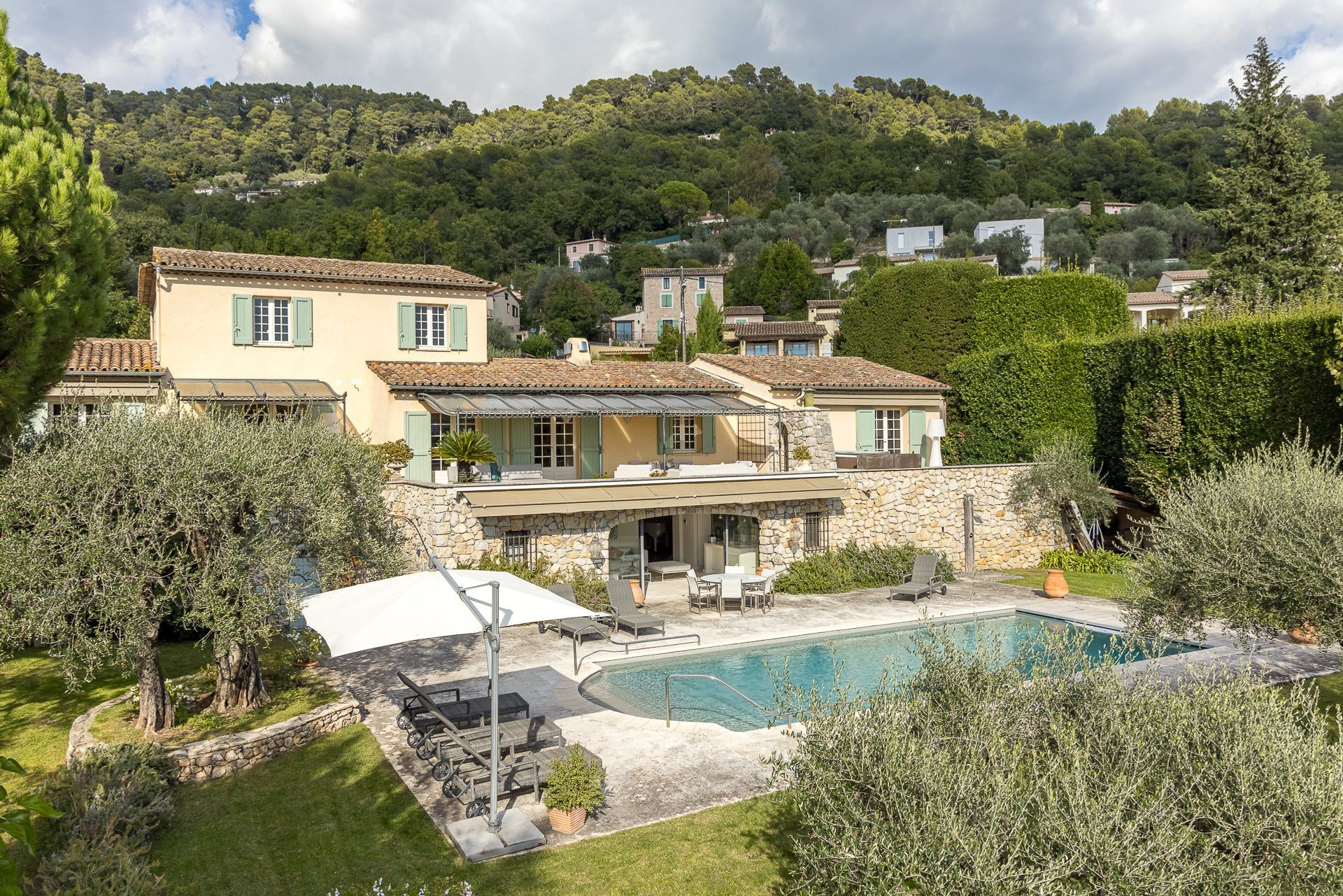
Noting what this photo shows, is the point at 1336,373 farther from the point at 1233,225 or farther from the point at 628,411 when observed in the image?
the point at 628,411

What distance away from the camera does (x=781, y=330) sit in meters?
56.0

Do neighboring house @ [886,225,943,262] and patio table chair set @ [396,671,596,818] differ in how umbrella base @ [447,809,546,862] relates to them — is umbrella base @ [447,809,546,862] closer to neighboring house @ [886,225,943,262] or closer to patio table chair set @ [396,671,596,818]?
patio table chair set @ [396,671,596,818]

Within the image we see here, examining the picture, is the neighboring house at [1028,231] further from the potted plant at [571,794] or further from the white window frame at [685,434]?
the potted plant at [571,794]

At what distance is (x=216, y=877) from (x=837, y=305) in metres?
59.9

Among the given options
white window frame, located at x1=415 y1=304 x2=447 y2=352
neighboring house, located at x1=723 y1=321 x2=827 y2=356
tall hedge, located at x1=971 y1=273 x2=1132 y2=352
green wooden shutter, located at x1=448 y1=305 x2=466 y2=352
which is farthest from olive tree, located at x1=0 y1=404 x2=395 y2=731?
neighboring house, located at x1=723 y1=321 x2=827 y2=356

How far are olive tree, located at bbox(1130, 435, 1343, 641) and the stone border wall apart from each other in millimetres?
11323

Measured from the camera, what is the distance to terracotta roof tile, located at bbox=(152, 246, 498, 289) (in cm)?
2370

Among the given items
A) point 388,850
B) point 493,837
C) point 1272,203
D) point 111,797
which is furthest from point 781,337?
point 111,797

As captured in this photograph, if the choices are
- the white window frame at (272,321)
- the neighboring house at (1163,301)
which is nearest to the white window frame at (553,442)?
the white window frame at (272,321)

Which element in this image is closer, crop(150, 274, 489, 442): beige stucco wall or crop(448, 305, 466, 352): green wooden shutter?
crop(150, 274, 489, 442): beige stucco wall

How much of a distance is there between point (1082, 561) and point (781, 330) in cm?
3278

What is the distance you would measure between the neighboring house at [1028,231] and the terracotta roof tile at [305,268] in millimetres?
57903

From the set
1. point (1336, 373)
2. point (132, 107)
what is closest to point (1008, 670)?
point (1336, 373)

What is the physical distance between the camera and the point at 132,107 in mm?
112750
